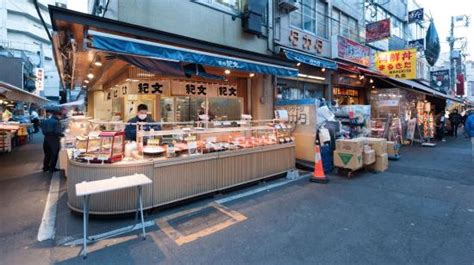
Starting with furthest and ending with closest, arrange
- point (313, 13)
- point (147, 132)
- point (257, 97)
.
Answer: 1. point (313, 13)
2. point (257, 97)
3. point (147, 132)

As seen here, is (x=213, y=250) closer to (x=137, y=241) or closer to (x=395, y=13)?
(x=137, y=241)

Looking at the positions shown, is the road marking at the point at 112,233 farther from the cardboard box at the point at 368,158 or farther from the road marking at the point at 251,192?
the cardboard box at the point at 368,158

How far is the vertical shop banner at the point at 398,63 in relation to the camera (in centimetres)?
1327

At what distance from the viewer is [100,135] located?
16.0 feet

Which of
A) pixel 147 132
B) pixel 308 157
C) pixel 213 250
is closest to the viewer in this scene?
pixel 213 250

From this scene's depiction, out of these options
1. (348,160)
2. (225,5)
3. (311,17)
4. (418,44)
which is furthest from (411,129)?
(225,5)

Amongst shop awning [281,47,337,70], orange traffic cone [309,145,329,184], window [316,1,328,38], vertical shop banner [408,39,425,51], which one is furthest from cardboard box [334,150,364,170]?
vertical shop banner [408,39,425,51]

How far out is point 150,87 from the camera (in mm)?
8344

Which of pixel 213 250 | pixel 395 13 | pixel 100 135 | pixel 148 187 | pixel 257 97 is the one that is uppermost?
pixel 395 13

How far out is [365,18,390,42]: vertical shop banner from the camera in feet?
43.4

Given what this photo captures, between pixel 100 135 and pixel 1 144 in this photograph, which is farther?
pixel 1 144

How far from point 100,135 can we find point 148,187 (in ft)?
4.17

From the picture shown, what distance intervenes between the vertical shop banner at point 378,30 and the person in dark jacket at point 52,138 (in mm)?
14538

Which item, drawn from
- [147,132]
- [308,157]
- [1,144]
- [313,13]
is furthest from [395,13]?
[1,144]
